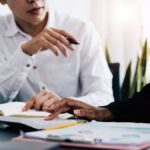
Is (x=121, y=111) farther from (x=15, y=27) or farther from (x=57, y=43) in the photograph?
(x=15, y=27)

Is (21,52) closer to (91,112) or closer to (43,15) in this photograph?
(43,15)

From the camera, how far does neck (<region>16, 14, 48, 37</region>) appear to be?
1.76 m

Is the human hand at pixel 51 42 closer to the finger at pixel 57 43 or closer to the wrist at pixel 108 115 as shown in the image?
the finger at pixel 57 43

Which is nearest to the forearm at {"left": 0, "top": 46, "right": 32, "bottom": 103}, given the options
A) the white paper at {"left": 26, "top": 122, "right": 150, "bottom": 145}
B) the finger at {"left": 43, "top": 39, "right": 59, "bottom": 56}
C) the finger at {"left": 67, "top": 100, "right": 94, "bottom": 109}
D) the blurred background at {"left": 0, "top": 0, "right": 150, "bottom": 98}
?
the finger at {"left": 43, "top": 39, "right": 59, "bottom": 56}

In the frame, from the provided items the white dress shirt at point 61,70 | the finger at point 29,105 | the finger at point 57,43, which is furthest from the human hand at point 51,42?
the finger at point 29,105

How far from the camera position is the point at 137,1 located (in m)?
2.85

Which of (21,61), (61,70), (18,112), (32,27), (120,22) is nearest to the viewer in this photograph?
(18,112)

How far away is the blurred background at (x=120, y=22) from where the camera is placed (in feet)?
9.23

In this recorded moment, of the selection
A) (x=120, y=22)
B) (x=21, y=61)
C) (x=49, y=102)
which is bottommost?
(x=49, y=102)

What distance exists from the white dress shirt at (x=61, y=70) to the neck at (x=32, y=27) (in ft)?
0.09

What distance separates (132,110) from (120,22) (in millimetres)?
2104

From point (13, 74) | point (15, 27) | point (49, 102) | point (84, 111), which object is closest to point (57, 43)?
point (49, 102)

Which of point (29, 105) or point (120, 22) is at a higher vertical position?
point (120, 22)

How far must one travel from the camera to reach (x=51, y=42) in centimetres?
133
